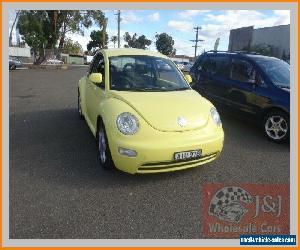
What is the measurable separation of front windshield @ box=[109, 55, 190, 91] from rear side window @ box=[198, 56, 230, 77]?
7.14 feet

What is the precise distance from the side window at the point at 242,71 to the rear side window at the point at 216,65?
0.62 ft

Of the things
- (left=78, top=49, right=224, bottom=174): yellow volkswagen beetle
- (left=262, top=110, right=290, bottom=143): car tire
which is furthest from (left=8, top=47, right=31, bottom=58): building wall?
(left=262, top=110, right=290, bottom=143): car tire

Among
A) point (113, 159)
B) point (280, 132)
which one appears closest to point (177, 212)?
point (113, 159)

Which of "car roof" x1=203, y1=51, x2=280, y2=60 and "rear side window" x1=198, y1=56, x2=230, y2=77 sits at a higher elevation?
"car roof" x1=203, y1=51, x2=280, y2=60

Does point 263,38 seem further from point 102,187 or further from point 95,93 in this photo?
point 102,187

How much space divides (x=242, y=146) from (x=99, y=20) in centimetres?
3906

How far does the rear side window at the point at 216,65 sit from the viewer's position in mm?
→ 7230

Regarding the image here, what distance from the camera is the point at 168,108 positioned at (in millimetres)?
4148

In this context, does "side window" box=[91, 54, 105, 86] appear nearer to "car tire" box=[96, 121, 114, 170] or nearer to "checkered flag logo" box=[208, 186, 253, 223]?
"car tire" box=[96, 121, 114, 170]

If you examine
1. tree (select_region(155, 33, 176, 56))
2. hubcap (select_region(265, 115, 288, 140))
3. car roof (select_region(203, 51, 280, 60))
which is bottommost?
hubcap (select_region(265, 115, 288, 140))

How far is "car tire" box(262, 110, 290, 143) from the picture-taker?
5648 millimetres

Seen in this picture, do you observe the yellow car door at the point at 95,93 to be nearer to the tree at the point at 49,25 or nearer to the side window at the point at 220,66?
the side window at the point at 220,66

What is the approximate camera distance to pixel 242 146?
5602 millimetres

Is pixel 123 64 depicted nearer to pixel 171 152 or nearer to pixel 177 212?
pixel 171 152
